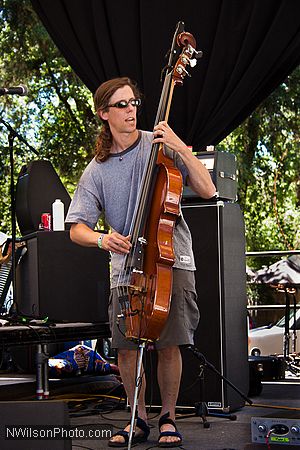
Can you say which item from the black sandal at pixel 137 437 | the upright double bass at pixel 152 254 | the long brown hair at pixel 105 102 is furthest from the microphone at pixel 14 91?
the black sandal at pixel 137 437

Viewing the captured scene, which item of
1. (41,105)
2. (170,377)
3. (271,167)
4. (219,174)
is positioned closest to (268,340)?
(219,174)

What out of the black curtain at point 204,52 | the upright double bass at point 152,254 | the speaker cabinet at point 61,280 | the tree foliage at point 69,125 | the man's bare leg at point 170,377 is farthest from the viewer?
the tree foliage at point 69,125

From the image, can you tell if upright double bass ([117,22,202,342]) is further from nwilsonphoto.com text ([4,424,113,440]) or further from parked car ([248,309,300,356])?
parked car ([248,309,300,356])

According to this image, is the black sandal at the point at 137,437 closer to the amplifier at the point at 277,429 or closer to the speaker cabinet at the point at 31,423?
the amplifier at the point at 277,429

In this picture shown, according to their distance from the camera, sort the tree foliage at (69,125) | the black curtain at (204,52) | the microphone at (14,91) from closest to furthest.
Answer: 1. the microphone at (14,91)
2. the black curtain at (204,52)
3. the tree foliage at (69,125)

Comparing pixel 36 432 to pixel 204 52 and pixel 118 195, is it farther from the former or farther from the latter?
pixel 204 52

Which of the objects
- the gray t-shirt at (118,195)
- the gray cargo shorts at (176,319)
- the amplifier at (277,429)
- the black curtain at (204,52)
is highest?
the black curtain at (204,52)

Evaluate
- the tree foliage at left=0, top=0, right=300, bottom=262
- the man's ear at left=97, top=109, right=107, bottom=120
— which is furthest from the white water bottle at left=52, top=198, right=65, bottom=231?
the tree foliage at left=0, top=0, right=300, bottom=262

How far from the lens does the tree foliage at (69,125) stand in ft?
38.0

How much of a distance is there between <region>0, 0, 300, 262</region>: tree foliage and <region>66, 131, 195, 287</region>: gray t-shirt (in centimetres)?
806

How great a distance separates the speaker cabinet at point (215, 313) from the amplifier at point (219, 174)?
0.21 ft

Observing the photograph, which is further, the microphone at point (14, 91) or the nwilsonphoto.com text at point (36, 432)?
the microphone at point (14, 91)

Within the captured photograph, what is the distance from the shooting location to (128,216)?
3.31 meters

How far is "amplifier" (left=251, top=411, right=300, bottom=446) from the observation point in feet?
8.66
